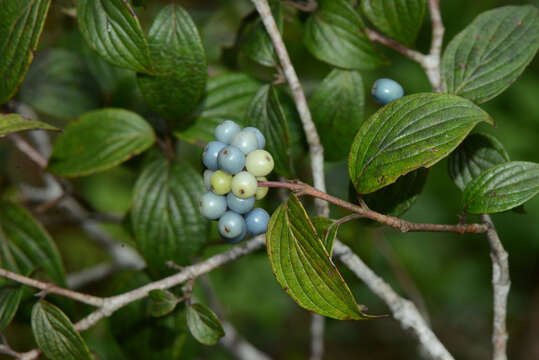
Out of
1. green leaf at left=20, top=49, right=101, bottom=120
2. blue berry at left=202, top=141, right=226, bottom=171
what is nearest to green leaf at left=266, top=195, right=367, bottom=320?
blue berry at left=202, top=141, right=226, bottom=171

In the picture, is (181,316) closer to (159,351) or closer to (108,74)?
(159,351)

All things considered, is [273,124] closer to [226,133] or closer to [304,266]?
[226,133]

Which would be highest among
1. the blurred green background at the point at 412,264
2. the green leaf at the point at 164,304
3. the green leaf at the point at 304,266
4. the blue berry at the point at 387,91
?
the blue berry at the point at 387,91

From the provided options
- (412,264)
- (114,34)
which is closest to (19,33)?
(114,34)

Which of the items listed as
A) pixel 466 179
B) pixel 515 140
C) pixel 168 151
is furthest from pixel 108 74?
pixel 515 140

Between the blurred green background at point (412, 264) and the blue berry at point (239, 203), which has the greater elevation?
the blue berry at point (239, 203)

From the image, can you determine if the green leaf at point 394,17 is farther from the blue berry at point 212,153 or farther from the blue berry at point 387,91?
the blue berry at point 212,153

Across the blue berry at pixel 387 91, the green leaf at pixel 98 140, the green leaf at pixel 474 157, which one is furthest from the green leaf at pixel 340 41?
the green leaf at pixel 98 140

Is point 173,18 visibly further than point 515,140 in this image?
No
